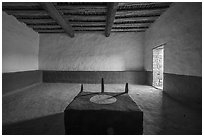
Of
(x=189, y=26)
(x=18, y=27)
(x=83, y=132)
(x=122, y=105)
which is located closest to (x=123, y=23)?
(x=189, y=26)

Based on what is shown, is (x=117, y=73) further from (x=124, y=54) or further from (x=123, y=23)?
(x=123, y=23)

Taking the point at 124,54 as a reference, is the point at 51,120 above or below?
below

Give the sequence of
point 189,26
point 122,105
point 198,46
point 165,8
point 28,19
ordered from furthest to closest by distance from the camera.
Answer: point 28,19
point 165,8
point 189,26
point 198,46
point 122,105

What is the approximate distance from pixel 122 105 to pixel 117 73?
6.17 m

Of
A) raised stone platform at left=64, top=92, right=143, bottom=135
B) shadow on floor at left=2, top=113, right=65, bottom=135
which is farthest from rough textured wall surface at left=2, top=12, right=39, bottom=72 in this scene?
raised stone platform at left=64, top=92, right=143, bottom=135

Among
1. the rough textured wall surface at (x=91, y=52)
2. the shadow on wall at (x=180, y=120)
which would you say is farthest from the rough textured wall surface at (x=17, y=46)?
the shadow on wall at (x=180, y=120)

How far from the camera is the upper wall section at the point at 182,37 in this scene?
3461 mm

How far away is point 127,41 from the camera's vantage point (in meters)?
8.43

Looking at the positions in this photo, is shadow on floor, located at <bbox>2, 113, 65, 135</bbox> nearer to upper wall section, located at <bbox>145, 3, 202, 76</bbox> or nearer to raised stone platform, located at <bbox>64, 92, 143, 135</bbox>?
raised stone platform, located at <bbox>64, 92, 143, 135</bbox>

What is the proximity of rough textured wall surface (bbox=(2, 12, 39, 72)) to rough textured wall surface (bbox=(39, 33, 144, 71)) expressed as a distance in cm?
91

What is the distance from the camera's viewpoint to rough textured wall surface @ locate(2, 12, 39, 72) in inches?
212

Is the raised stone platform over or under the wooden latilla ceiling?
under

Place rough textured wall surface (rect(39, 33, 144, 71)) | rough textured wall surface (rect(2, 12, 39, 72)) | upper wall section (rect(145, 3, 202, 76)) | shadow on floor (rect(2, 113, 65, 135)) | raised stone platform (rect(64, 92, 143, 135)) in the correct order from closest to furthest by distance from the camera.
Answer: raised stone platform (rect(64, 92, 143, 135)) < shadow on floor (rect(2, 113, 65, 135)) < upper wall section (rect(145, 3, 202, 76)) < rough textured wall surface (rect(2, 12, 39, 72)) < rough textured wall surface (rect(39, 33, 144, 71))

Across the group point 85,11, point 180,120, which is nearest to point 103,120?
point 180,120
